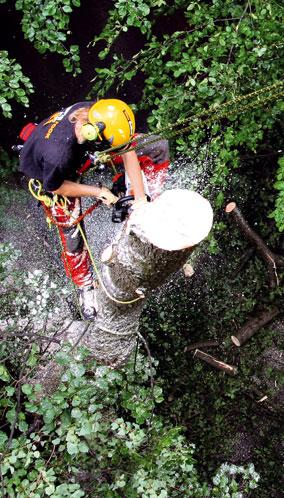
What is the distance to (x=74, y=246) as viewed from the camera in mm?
3898

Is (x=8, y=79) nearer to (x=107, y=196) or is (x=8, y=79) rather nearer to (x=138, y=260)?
(x=107, y=196)

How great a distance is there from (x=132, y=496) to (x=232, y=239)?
290 cm

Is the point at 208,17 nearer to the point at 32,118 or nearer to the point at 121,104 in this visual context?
the point at 121,104

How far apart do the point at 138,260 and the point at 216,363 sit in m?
2.62

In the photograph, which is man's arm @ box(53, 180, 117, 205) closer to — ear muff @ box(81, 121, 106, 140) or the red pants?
the red pants

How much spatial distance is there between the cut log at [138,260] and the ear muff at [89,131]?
2.14ft

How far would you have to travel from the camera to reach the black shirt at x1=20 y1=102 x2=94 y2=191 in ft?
10.2

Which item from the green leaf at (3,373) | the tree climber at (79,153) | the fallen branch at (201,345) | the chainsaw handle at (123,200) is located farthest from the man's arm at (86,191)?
the fallen branch at (201,345)

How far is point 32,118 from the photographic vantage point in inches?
200

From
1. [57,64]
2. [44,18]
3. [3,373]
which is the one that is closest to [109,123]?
[44,18]

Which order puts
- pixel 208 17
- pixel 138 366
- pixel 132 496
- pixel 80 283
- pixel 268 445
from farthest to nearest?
1. pixel 268 445
2. pixel 80 283
3. pixel 138 366
4. pixel 208 17
5. pixel 132 496

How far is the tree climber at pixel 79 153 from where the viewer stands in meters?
3.02

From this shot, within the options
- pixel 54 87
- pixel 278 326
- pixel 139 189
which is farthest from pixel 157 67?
pixel 278 326

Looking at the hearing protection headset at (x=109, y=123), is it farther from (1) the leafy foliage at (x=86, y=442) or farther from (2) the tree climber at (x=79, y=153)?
(1) the leafy foliage at (x=86, y=442)
